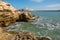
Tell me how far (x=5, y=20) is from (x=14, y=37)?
1957 cm

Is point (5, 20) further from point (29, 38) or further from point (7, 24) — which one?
point (29, 38)

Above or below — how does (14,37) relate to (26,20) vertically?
above

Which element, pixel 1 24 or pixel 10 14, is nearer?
pixel 1 24

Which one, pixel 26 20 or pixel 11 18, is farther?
pixel 26 20

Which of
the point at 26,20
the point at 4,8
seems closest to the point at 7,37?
the point at 4,8

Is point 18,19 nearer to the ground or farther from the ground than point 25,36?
nearer to the ground

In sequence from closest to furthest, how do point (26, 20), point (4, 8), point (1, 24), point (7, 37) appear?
1. point (7, 37)
2. point (1, 24)
3. point (4, 8)
4. point (26, 20)

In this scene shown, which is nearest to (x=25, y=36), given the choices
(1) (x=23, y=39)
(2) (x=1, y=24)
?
(1) (x=23, y=39)

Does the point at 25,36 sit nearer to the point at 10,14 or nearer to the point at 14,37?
the point at 14,37

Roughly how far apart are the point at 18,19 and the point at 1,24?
1021 cm

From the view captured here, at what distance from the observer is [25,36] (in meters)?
12.8

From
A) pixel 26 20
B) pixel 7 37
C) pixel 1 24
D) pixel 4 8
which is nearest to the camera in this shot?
pixel 7 37

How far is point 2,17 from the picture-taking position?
1217 inches

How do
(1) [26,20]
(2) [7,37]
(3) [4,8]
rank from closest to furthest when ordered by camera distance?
1. (2) [7,37]
2. (3) [4,8]
3. (1) [26,20]
